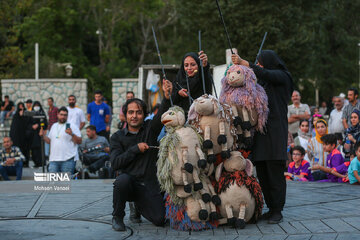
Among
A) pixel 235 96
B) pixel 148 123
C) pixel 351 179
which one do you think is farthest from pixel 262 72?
pixel 351 179

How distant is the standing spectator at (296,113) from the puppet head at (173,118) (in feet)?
22.4

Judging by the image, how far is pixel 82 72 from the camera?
3356 centimetres

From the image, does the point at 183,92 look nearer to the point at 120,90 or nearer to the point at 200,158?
the point at 200,158

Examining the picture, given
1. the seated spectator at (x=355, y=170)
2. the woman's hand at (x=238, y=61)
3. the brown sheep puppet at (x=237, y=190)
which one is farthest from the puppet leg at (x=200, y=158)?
the seated spectator at (x=355, y=170)

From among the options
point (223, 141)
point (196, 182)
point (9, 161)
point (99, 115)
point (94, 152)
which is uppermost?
point (99, 115)

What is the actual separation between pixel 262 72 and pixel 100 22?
28820mm

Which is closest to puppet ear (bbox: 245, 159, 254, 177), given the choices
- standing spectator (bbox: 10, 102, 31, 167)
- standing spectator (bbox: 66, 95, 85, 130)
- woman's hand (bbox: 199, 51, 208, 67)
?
woman's hand (bbox: 199, 51, 208, 67)

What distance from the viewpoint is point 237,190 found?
17.1 ft

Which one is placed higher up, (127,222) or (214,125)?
(214,125)

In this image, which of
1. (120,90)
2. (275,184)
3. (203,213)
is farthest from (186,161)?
(120,90)

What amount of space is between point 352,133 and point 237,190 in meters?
4.98

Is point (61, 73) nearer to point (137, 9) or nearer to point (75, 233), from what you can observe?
point (137, 9)

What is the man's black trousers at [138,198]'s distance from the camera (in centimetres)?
530

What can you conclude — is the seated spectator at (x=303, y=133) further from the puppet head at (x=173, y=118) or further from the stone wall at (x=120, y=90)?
the stone wall at (x=120, y=90)
